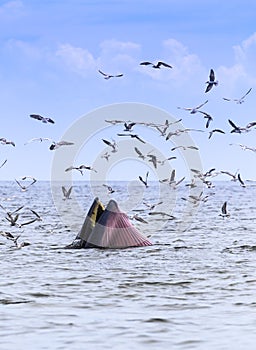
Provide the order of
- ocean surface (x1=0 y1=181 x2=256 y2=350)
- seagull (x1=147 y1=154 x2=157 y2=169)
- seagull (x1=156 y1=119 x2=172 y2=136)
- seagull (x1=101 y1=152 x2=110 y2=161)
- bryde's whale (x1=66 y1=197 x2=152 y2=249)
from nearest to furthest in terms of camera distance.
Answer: ocean surface (x1=0 y1=181 x2=256 y2=350) < seagull (x1=156 y1=119 x2=172 y2=136) < bryde's whale (x1=66 y1=197 x2=152 y2=249) < seagull (x1=147 y1=154 x2=157 y2=169) < seagull (x1=101 y1=152 x2=110 y2=161)

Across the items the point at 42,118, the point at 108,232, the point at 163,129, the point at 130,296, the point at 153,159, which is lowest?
the point at 130,296

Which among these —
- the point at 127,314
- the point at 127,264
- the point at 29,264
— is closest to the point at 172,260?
the point at 127,264

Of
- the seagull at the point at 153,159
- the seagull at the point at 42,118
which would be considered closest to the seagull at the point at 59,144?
the seagull at the point at 42,118

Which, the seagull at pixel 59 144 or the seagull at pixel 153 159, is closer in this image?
the seagull at pixel 59 144

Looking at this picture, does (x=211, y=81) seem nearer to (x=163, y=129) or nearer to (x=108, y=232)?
(x=163, y=129)

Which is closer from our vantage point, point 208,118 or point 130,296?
point 130,296

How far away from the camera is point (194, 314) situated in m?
15.0

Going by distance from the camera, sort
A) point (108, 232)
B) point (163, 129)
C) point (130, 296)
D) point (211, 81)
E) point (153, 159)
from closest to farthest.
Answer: point (130, 296)
point (211, 81)
point (163, 129)
point (108, 232)
point (153, 159)

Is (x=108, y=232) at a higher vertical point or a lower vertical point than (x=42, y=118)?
lower

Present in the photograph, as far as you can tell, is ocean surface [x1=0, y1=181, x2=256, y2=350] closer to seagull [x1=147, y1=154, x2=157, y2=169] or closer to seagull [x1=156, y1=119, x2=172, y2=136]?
seagull [x1=147, y1=154, x2=157, y2=169]

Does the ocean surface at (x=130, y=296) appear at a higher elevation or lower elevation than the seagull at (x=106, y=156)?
lower

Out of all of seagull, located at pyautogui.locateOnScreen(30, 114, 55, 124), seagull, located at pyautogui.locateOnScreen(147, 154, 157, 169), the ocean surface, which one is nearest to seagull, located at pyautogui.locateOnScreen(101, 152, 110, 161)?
seagull, located at pyautogui.locateOnScreen(147, 154, 157, 169)

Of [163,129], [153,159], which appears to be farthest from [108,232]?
[163,129]

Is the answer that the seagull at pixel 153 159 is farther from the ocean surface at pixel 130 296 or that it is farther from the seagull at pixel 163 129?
the ocean surface at pixel 130 296
